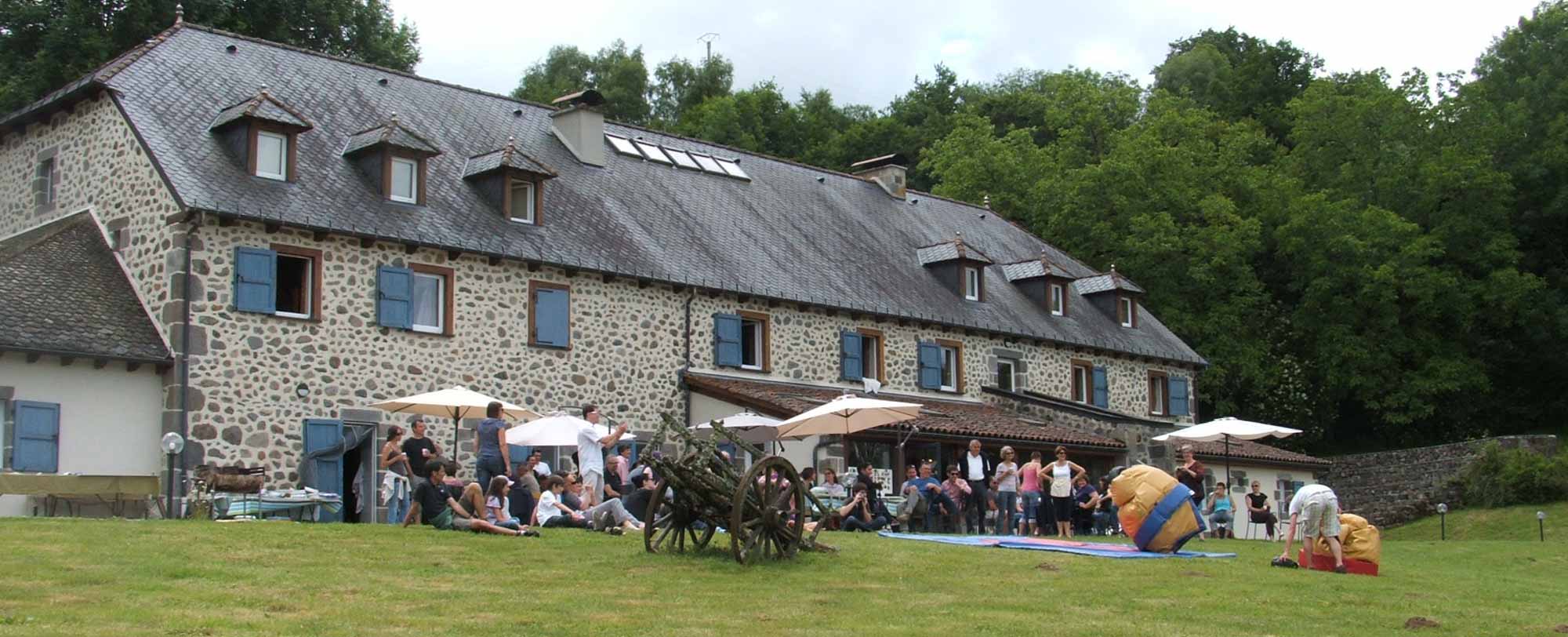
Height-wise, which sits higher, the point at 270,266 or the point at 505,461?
the point at 270,266

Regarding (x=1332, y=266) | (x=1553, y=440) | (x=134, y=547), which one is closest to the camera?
(x=134, y=547)

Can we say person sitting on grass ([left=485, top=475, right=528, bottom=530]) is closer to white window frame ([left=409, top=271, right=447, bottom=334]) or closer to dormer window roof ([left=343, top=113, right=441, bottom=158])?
white window frame ([left=409, top=271, right=447, bottom=334])

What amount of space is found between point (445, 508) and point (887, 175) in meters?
23.8

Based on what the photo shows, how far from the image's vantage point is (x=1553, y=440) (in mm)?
38938

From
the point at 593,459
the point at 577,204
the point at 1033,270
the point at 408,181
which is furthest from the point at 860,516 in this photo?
the point at 1033,270

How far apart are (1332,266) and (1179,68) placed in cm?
2255

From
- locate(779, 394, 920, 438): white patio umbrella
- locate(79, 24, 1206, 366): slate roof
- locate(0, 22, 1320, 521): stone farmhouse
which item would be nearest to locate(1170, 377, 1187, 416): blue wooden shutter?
locate(79, 24, 1206, 366): slate roof

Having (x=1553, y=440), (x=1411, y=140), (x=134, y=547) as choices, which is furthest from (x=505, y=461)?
(x=1411, y=140)

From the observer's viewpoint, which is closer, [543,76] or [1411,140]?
[1411,140]

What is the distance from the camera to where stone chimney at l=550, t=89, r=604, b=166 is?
3130cm

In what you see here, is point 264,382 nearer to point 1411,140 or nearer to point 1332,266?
point 1332,266

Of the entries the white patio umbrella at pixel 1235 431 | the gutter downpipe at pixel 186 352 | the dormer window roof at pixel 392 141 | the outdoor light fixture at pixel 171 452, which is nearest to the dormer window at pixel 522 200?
the dormer window roof at pixel 392 141

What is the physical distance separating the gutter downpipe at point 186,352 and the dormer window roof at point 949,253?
663 inches

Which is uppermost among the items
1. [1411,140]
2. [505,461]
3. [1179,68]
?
[1179,68]
